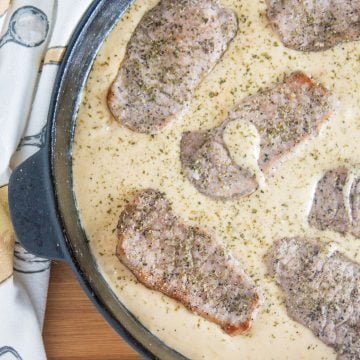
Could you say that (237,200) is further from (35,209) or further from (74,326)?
(74,326)

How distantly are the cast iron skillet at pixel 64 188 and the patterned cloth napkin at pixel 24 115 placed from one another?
23cm

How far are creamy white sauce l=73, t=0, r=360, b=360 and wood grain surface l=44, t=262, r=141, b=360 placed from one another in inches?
10.4

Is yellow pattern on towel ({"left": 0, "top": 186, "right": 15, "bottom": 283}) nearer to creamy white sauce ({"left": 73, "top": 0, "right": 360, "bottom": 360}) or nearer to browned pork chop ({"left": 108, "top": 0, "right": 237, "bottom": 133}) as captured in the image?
creamy white sauce ({"left": 73, "top": 0, "right": 360, "bottom": 360})

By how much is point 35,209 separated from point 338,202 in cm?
92

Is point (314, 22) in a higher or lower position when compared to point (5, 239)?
higher

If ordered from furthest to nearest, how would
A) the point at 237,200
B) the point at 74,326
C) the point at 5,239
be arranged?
the point at 74,326 < the point at 5,239 < the point at 237,200

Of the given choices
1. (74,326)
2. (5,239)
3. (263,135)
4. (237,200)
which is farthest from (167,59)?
(74,326)

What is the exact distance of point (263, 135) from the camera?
2.32 meters

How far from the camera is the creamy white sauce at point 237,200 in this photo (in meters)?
2.31

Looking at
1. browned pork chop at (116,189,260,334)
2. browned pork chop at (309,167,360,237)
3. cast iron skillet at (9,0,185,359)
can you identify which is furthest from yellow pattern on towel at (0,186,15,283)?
browned pork chop at (309,167,360,237)

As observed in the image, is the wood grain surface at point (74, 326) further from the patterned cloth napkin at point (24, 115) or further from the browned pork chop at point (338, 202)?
the browned pork chop at point (338, 202)

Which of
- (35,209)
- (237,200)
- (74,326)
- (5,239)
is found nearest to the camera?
(35,209)

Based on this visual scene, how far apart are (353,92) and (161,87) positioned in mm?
588

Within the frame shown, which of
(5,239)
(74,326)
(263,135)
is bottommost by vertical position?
(74,326)
